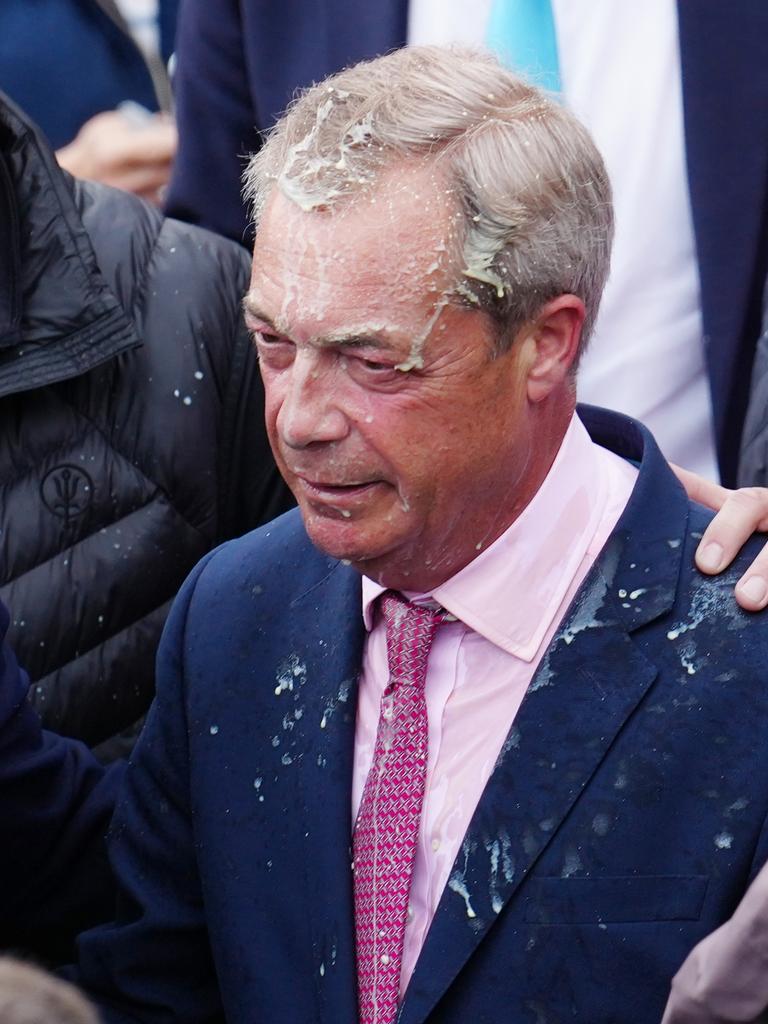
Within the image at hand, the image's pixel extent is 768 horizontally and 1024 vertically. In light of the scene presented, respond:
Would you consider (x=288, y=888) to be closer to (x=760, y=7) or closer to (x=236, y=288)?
(x=236, y=288)

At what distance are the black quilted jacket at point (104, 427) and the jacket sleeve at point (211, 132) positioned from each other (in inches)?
14.3

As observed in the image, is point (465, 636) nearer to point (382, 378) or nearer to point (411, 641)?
point (411, 641)

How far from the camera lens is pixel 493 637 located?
79.7 inches

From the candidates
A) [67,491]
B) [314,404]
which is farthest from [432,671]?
[67,491]

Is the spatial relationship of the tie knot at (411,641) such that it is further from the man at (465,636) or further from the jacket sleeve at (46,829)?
the jacket sleeve at (46,829)

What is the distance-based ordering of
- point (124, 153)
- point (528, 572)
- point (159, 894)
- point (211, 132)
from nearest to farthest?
point (528, 572), point (159, 894), point (211, 132), point (124, 153)

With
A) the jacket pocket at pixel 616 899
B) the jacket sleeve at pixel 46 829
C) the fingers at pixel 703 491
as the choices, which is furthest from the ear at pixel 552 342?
the jacket sleeve at pixel 46 829

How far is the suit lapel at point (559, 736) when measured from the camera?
1.92 meters

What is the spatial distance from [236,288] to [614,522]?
92cm

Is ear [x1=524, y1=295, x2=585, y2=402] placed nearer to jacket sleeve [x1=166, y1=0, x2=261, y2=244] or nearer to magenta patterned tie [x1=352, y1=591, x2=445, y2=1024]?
magenta patterned tie [x1=352, y1=591, x2=445, y2=1024]

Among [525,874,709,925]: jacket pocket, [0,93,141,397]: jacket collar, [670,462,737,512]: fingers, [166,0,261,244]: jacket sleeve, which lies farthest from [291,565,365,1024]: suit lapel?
[166,0,261,244]: jacket sleeve

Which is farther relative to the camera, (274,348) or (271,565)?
(271,565)

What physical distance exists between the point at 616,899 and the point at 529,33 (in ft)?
4.63

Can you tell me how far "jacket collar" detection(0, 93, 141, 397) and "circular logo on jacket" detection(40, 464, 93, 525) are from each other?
0.14 meters
